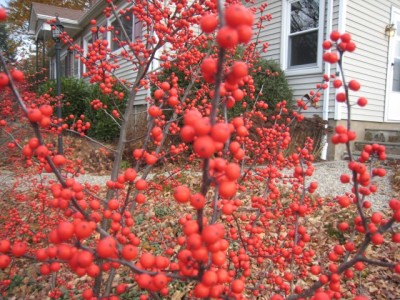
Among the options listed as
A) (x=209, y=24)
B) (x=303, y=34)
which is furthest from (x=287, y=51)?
(x=209, y=24)

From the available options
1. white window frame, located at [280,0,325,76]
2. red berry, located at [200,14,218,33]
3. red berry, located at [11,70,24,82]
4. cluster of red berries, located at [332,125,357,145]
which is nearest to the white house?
white window frame, located at [280,0,325,76]

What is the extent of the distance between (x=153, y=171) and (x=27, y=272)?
3861 mm

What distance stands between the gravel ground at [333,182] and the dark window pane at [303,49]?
307 cm

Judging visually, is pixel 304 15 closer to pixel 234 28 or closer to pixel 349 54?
pixel 349 54

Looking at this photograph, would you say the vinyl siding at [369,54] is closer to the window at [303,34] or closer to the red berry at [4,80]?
the window at [303,34]

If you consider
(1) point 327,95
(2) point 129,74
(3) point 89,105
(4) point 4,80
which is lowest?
(4) point 4,80

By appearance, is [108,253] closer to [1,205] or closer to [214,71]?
[214,71]

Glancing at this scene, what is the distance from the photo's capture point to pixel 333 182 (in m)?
5.92

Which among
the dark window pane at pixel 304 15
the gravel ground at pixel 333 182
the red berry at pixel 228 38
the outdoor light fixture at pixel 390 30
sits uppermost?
the dark window pane at pixel 304 15

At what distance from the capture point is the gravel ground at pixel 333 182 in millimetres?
5071

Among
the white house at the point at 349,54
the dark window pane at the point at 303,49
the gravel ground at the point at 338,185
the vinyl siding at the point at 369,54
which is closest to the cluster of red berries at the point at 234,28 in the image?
the gravel ground at the point at 338,185

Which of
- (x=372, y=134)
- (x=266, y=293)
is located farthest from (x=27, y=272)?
(x=372, y=134)

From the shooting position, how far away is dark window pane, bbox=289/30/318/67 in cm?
842

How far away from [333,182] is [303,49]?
448 cm
